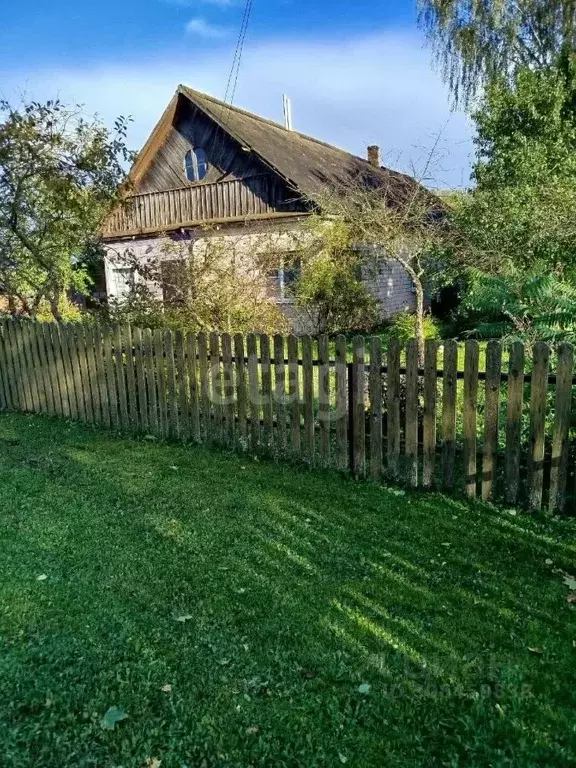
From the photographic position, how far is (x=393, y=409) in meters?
4.90

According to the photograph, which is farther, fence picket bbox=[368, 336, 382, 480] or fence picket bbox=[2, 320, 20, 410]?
fence picket bbox=[2, 320, 20, 410]

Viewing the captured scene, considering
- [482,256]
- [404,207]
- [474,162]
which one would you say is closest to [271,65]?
[404,207]

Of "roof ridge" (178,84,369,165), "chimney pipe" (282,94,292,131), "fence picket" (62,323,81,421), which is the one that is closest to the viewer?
"fence picket" (62,323,81,421)

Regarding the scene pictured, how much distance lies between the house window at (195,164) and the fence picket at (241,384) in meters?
13.4

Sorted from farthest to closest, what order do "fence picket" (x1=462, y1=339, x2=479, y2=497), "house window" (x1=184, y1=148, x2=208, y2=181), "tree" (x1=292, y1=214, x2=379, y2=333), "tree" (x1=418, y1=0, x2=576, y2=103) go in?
"house window" (x1=184, y1=148, x2=208, y2=181)
"tree" (x1=418, y1=0, x2=576, y2=103)
"tree" (x1=292, y1=214, x2=379, y2=333)
"fence picket" (x1=462, y1=339, x2=479, y2=497)

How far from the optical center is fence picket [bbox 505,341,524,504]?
4258 millimetres

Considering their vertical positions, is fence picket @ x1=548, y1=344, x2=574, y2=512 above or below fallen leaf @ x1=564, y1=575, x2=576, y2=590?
above

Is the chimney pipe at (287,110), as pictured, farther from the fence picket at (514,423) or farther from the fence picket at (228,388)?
the fence picket at (514,423)

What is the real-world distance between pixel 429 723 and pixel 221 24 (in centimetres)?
1168

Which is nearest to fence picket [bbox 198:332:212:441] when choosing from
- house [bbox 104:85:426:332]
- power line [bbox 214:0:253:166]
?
power line [bbox 214:0:253:166]

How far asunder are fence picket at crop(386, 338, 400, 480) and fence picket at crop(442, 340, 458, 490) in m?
0.42

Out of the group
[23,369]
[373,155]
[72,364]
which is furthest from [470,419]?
[373,155]

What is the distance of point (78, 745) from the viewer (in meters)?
2.22

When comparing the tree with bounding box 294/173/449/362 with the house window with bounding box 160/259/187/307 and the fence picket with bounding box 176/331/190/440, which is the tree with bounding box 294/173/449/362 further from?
the fence picket with bounding box 176/331/190/440
